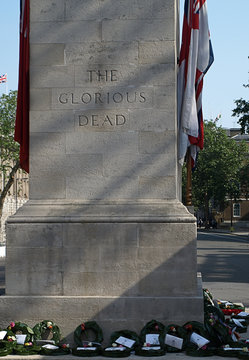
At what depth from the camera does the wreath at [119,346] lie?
9.99 m

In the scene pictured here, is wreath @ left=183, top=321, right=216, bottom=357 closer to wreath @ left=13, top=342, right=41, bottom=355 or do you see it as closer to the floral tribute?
the floral tribute

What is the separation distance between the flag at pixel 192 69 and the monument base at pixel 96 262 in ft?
5.22

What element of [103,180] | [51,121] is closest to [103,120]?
[51,121]

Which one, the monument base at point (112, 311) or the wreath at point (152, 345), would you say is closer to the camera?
the wreath at point (152, 345)

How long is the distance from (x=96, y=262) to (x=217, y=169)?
107839mm

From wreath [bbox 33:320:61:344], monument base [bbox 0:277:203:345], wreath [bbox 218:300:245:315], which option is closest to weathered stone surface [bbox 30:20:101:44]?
monument base [bbox 0:277:203:345]

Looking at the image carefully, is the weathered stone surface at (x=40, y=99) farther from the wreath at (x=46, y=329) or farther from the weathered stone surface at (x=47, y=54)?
the wreath at (x=46, y=329)

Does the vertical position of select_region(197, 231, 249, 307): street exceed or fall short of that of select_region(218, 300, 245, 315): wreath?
it falls short

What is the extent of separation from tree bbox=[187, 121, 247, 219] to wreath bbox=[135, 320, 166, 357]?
347 ft

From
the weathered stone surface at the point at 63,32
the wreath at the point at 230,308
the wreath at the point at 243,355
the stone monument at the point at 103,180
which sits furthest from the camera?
the wreath at the point at 230,308

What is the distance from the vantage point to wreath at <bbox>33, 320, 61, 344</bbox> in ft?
34.8

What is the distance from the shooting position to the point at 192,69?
40.7 feet

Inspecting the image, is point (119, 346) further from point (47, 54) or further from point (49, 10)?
point (49, 10)

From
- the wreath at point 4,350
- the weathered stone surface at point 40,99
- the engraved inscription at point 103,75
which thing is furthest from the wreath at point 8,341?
the engraved inscription at point 103,75
